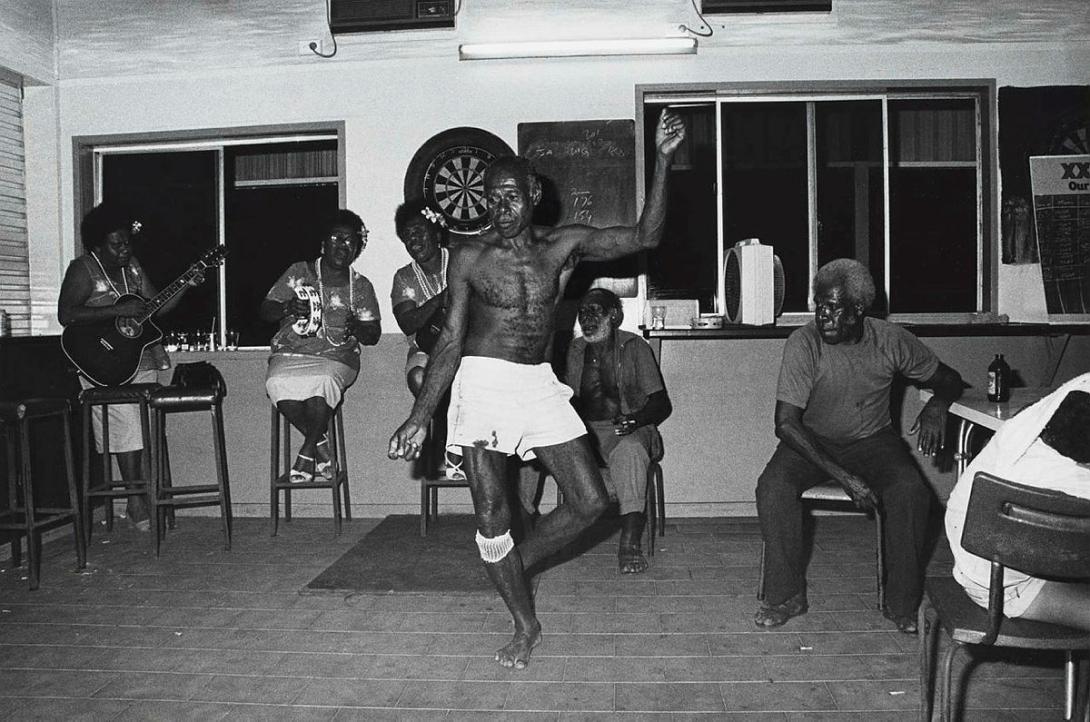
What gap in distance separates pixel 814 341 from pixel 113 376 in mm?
3950

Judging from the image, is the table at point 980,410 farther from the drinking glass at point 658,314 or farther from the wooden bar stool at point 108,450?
the wooden bar stool at point 108,450

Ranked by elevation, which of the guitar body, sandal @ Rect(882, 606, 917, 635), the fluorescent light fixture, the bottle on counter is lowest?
sandal @ Rect(882, 606, 917, 635)

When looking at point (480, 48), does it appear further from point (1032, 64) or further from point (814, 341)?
point (1032, 64)

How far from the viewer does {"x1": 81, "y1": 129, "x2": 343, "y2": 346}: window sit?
6215 millimetres

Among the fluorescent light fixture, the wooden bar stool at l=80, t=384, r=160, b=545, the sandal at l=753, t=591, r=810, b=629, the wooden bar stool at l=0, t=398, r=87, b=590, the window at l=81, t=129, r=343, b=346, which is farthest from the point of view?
the window at l=81, t=129, r=343, b=346

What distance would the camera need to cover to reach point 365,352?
588 centimetres

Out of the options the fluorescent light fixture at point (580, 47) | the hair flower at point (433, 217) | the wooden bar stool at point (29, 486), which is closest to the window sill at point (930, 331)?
the hair flower at point (433, 217)

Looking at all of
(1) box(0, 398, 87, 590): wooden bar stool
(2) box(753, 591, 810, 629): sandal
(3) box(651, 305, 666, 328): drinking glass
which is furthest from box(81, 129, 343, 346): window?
(2) box(753, 591, 810, 629): sandal

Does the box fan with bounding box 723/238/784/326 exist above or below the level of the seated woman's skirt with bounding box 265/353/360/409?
above

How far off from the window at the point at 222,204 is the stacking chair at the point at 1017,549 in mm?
4888

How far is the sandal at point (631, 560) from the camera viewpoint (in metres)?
4.52

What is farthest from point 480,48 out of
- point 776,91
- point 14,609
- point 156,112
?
point 14,609

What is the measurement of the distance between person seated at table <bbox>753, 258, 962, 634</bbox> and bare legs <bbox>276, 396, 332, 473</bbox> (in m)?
2.76

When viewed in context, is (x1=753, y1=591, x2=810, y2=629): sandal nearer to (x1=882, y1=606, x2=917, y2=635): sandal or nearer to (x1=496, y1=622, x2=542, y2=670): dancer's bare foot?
(x1=882, y1=606, x2=917, y2=635): sandal
